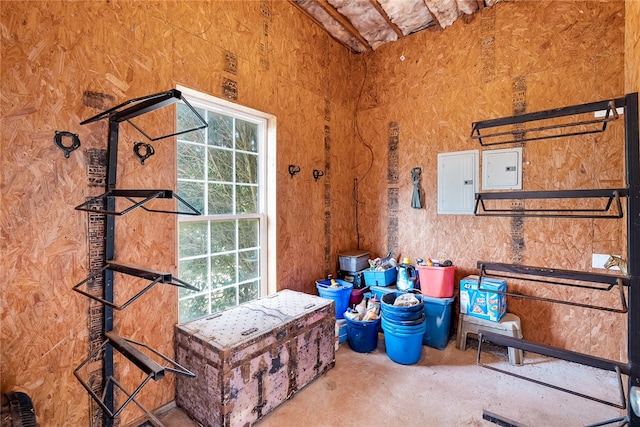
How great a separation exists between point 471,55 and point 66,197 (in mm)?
3718

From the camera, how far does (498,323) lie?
2.67m

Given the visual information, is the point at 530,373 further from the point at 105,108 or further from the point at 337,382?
the point at 105,108

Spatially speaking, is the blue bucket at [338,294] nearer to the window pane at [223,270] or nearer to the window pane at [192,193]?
the window pane at [223,270]

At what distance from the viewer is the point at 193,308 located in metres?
2.24

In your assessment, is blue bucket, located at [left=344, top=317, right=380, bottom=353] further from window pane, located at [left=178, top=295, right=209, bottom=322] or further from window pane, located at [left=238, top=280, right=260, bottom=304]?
window pane, located at [left=178, top=295, right=209, bottom=322]

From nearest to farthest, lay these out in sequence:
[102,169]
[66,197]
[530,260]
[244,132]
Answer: [66,197], [102,169], [244,132], [530,260]

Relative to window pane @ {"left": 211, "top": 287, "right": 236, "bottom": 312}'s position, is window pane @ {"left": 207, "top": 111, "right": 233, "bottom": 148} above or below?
above

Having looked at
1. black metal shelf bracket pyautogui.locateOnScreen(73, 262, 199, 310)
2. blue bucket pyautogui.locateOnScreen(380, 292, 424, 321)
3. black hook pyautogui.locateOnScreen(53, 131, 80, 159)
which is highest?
black hook pyautogui.locateOnScreen(53, 131, 80, 159)

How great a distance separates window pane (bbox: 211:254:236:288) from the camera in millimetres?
2359

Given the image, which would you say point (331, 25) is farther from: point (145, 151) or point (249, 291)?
point (249, 291)

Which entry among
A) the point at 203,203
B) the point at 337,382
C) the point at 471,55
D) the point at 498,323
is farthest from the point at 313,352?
the point at 471,55

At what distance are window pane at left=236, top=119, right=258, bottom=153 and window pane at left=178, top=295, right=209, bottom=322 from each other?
1301mm

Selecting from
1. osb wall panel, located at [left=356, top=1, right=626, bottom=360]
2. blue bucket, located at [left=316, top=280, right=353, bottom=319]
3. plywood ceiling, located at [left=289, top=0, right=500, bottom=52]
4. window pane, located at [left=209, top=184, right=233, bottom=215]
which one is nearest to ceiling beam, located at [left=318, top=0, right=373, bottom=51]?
plywood ceiling, located at [left=289, top=0, right=500, bottom=52]

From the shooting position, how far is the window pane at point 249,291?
2.59m
